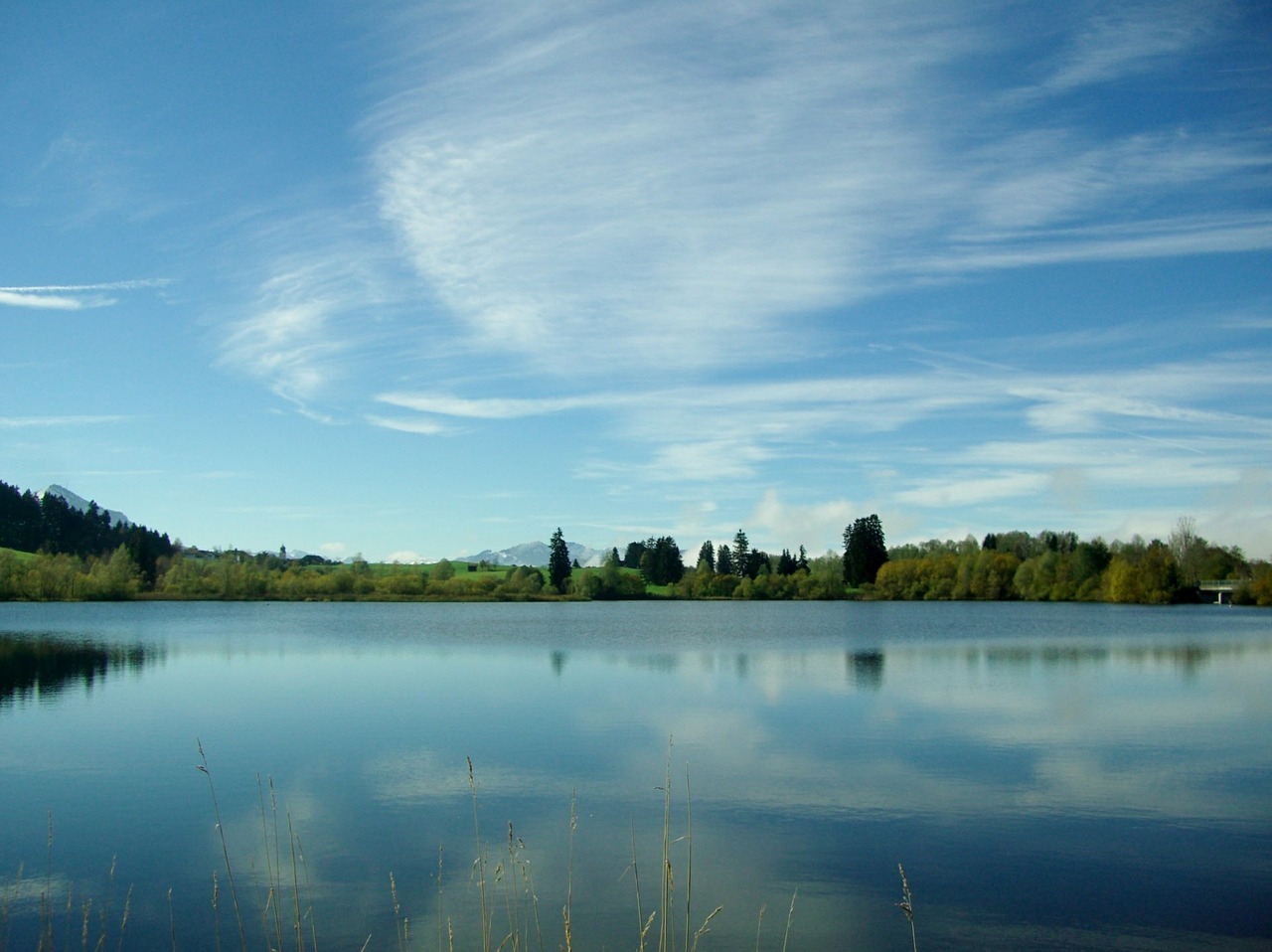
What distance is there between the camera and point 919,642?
157 ft

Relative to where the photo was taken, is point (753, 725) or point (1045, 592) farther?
point (1045, 592)

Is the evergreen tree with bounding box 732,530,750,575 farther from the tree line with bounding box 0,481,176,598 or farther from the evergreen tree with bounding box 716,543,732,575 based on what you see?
the tree line with bounding box 0,481,176,598

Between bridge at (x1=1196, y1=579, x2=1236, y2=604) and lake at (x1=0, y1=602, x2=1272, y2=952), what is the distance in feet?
307

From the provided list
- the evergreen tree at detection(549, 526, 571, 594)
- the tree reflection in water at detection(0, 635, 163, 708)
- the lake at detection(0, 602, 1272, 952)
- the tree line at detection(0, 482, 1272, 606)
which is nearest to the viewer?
the lake at detection(0, 602, 1272, 952)

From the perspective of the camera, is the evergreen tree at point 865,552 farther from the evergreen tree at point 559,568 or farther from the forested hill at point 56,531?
the forested hill at point 56,531

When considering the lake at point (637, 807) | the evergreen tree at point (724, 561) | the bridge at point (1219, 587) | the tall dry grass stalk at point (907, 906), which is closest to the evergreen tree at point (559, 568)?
the evergreen tree at point (724, 561)

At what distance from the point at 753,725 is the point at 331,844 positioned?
37.0 ft

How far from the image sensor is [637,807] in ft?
45.4

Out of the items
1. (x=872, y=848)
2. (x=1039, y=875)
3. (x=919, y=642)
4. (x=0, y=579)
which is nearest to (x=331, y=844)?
(x=872, y=848)

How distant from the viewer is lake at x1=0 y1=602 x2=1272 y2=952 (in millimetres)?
9586

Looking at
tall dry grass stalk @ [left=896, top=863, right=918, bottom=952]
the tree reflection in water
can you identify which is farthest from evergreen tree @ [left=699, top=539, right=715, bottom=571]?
tall dry grass stalk @ [left=896, top=863, right=918, bottom=952]

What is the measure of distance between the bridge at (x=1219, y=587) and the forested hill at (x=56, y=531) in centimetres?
13482

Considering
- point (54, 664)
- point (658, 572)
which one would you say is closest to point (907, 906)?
point (54, 664)

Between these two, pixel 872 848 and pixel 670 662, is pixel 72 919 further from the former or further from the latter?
pixel 670 662
